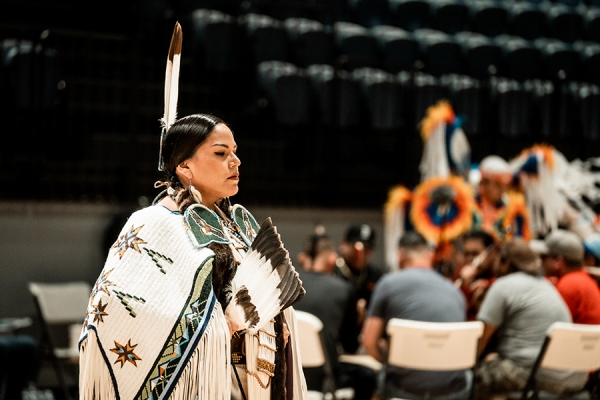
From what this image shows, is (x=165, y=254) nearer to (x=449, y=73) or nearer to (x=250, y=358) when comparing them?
(x=250, y=358)

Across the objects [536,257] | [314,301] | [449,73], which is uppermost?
[449,73]

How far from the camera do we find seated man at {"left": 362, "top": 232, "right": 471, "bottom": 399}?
378 centimetres

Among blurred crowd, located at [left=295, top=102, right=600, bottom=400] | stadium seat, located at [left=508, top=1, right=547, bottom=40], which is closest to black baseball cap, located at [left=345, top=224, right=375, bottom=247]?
blurred crowd, located at [left=295, top=102, right=600, bottom=400]

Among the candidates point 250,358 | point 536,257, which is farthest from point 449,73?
point 250,358

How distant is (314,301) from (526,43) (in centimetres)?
517

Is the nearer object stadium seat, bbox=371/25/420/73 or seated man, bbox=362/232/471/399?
seated man, bbox=362/232/471/399

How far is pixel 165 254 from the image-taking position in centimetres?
187

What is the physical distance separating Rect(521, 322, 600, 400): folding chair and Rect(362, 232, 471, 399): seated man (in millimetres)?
377

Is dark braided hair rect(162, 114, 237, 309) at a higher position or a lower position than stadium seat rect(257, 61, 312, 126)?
lower

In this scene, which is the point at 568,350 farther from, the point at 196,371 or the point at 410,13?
the point at 410,13

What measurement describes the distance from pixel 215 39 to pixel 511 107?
2809mm

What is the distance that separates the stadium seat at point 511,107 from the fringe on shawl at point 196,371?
5866 mm

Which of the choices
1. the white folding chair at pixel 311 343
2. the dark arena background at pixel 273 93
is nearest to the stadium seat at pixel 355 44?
the dark arena background at pixel 273 93

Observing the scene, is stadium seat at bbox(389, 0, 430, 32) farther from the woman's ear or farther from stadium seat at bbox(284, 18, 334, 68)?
the woman's ear
